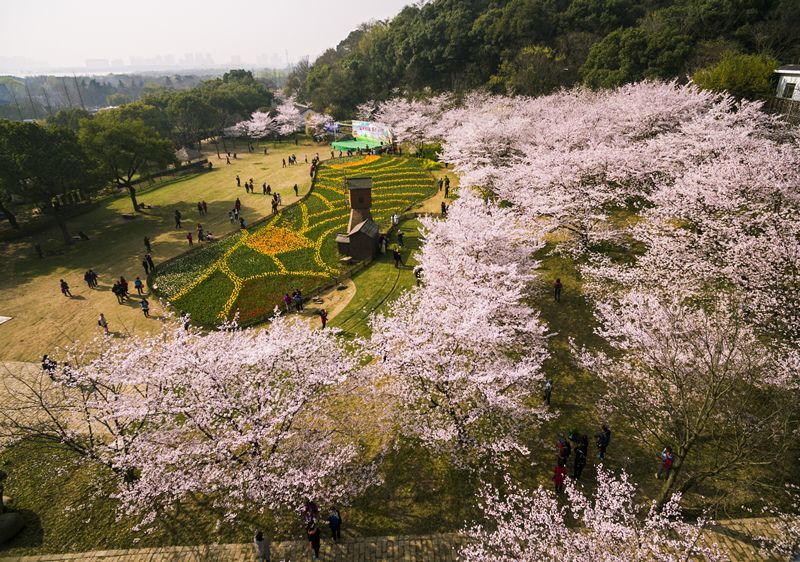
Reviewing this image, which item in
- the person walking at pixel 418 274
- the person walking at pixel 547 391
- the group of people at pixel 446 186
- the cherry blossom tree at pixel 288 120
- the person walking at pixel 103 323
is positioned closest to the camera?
the person walking at pixel 547 391

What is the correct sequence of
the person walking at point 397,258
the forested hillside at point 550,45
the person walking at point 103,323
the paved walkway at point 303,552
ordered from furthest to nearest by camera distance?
the forested hillside at point 550,45
the person walking at point 397,258
the person walking at point 103,323
the paved walkway at point 303,552

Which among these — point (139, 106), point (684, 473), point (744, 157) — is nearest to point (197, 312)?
point (684, 473)

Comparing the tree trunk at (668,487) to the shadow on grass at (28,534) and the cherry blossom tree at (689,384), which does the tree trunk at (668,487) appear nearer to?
the cherry blossom tree at (689,384)

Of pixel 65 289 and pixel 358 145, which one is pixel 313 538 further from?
pixel 358 145

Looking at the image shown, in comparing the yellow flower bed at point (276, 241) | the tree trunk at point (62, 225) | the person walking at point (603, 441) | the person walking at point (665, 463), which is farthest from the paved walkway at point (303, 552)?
the tree trunk at point (62, 225)

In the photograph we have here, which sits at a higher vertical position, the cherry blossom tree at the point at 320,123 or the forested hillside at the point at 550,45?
the forested hillside at the point at 550,45

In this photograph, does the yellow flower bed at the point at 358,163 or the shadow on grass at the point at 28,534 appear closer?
the shadow on grass at the point at 28,534

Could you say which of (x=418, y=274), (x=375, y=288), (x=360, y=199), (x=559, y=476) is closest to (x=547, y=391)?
(x=559, y=476)
